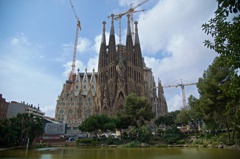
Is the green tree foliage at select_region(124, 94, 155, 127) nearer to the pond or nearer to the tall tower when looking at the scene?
the tall tower

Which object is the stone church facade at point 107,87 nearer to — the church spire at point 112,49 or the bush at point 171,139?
the church spire at point 112,49

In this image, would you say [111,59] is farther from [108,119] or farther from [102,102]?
[108,119]

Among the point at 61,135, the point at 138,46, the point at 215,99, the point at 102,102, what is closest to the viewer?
the point at 215,99

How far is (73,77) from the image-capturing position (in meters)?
92.3

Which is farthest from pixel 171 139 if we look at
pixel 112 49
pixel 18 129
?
pixel 112 49

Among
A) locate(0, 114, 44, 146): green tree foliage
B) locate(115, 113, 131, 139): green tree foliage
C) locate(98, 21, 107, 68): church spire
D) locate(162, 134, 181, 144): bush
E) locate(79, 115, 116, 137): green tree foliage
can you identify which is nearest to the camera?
locate(0, 114, 44, 146): green tree foliage

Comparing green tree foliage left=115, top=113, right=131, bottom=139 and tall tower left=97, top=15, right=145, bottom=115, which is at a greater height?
tall tower left=97, top=15, right=145, bottom=115

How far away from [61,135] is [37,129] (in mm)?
18868

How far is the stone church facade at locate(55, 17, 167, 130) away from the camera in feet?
227

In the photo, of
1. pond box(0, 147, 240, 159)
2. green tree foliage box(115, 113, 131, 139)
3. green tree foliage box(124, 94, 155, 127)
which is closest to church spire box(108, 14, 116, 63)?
green tree foliage box(124, 94, 155, 127)

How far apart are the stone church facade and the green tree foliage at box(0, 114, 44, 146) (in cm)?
3245

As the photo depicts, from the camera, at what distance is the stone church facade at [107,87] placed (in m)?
69.1

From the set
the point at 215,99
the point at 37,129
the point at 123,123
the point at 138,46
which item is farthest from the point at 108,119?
the point at 138,46

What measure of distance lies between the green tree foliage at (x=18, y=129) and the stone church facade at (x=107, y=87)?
32.4 meters
